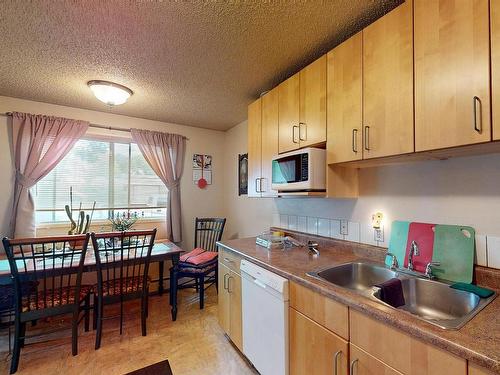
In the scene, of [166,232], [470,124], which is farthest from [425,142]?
[166,232]

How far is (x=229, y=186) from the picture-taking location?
374cm

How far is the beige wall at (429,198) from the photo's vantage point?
1.21 meters

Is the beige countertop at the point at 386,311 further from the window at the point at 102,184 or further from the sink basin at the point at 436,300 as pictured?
the window at the point at 102,184

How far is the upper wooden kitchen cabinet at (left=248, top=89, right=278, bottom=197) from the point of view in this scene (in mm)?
2137

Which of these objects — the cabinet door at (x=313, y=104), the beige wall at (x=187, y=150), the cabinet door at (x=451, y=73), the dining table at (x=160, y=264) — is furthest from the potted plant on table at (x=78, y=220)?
the cabinet door at (x=451, y=73)

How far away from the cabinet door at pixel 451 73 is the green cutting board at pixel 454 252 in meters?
0.54

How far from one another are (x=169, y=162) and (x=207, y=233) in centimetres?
113

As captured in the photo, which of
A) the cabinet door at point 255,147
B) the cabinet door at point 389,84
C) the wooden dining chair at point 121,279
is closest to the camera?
the cabinet door at point 389,84

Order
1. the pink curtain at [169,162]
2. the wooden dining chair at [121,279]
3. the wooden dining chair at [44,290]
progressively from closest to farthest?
the wooden dining chair at [44,290] < the wooden dining chair at [121,279] < the pink curtain at [169,162]

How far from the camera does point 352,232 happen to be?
1.85 m

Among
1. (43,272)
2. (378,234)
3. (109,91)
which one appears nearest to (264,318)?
→ (378,234)

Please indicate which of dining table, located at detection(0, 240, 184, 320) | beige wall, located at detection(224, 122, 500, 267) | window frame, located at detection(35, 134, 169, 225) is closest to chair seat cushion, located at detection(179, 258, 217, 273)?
dining table, located at detection(0, 240, 184, 320)

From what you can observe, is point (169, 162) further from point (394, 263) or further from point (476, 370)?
point (476, 370)

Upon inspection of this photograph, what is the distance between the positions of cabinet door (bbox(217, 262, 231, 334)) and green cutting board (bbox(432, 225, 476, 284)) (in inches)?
58.1
